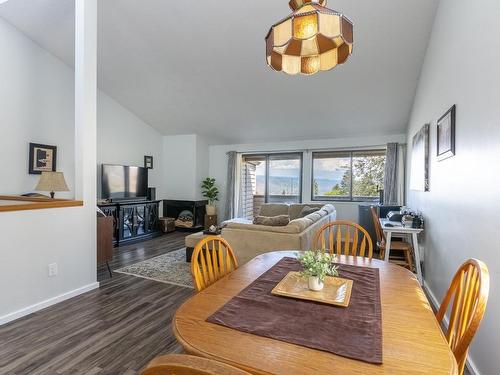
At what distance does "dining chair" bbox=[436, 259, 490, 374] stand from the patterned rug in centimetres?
277

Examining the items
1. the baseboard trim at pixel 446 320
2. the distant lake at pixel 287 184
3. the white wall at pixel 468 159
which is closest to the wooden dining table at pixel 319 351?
the white wall at pixel 468 159

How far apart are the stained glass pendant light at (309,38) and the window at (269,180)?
532 cm

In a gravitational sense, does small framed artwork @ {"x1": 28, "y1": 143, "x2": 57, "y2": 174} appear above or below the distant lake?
above

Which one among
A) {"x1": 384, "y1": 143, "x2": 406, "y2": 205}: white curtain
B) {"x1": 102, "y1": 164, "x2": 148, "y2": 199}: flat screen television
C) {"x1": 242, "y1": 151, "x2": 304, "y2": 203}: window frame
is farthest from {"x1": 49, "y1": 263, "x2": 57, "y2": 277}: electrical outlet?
{"x1": 384, "y1": 143, "x2": 406, "y2": 205}: white curtain

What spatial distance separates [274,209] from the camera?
655 centimetres

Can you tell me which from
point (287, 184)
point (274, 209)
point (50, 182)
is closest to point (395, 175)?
point (287, 184)

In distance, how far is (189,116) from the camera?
6469mm

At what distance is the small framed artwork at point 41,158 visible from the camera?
453 centimetres

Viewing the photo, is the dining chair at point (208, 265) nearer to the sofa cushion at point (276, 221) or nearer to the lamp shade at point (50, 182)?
the sofa cushion at point (276, 221)

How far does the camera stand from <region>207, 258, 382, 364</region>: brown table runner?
3.14ft

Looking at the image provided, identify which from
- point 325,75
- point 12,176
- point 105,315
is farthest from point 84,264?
point 325,75

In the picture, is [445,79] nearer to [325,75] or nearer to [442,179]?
[442,179]

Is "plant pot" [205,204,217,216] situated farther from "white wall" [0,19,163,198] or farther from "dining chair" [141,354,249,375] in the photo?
"dining chair" [141,354,249,375]

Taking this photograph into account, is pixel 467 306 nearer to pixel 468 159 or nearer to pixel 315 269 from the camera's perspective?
pixel 315 269
